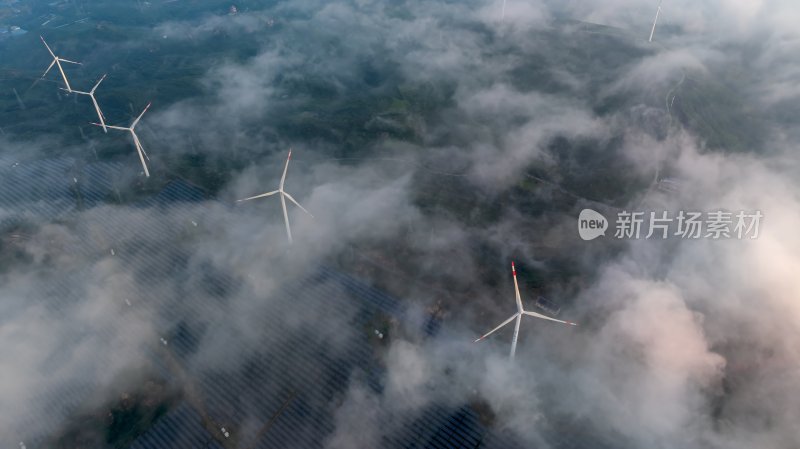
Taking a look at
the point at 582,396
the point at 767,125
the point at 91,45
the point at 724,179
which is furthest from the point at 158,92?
the point at 767,125

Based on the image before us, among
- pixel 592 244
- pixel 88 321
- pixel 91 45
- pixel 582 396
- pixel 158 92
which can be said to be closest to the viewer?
Result: pixel 582 396

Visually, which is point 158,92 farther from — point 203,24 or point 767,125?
point 767,125

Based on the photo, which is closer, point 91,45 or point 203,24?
point 91,45

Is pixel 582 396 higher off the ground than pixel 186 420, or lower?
higher

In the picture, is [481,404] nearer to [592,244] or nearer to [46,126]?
[592,244]

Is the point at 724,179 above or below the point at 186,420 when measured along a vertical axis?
above

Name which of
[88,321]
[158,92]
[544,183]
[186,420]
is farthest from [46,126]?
[544,183]

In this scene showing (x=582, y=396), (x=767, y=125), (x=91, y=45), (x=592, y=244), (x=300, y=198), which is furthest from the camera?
(x=91, y=45)

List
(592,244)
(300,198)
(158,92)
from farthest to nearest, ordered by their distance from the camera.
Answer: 1. (158,92)
2. (300,198)
3. (592,244)

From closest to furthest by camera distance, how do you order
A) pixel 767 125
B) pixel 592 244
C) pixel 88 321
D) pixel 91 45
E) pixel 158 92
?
pixel 88 321
pixel 592 244
pixel 767 125
pixel 158 92
pixel 91 45
